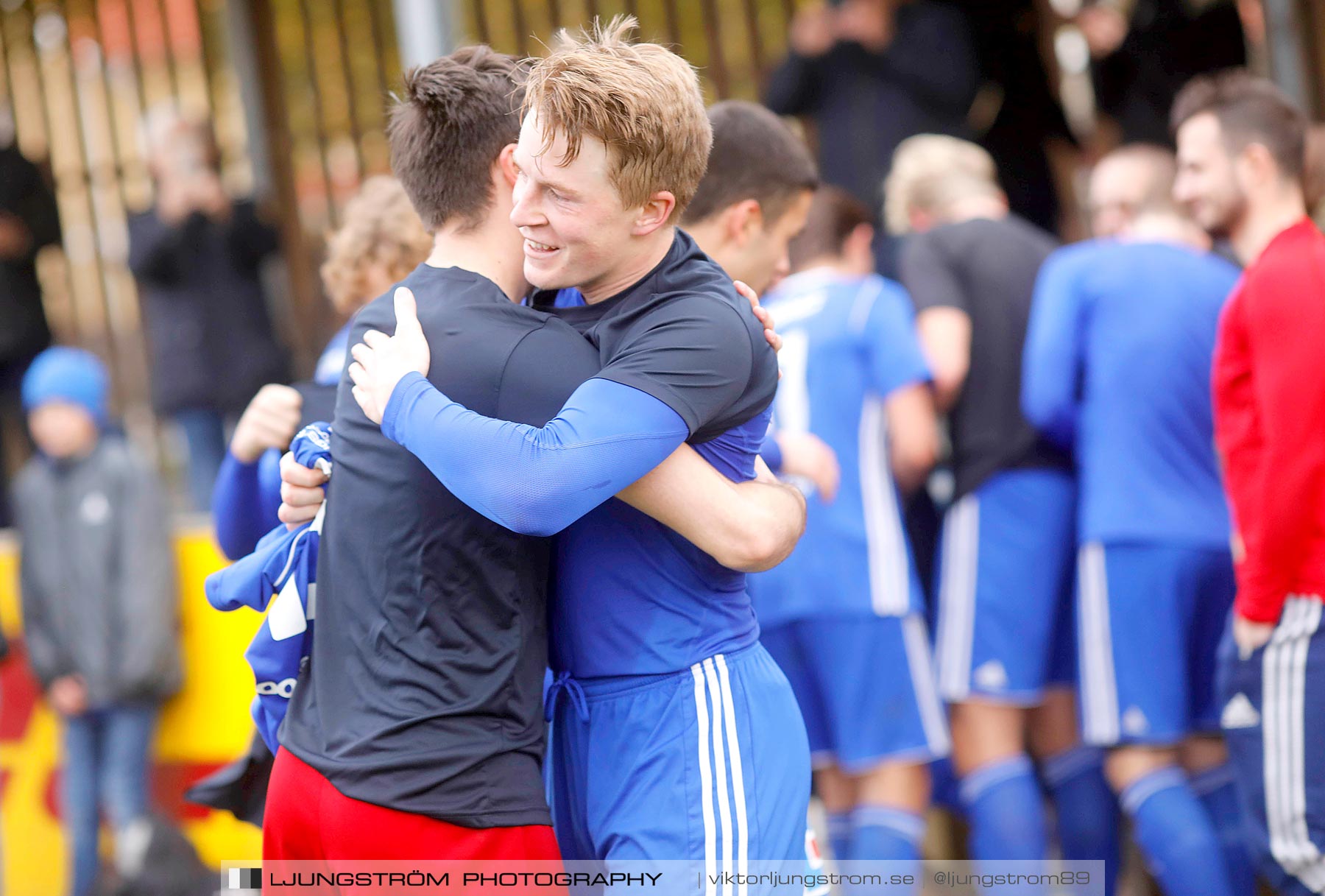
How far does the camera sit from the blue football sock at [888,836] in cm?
379

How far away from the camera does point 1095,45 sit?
583 cm

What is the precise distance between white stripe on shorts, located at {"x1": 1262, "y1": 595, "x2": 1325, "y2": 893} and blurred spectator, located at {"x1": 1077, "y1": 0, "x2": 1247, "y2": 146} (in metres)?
3.33

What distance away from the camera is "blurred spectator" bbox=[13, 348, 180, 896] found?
5121 mm

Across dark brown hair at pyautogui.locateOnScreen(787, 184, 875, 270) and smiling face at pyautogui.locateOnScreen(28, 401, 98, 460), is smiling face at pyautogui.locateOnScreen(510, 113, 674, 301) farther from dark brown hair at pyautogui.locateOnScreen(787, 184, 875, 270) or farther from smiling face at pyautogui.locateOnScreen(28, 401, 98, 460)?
smiling face at pyautogui.locateOnScreen(28, 401, 98, 460)

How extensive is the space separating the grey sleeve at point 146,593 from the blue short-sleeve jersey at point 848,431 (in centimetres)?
254

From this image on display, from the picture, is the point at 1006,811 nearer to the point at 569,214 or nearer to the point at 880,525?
the point at 880,525

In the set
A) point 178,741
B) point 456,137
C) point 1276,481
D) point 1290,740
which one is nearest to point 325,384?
point 456,137

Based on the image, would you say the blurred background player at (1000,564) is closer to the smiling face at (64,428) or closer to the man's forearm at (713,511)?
the man's forearm at (713,511)

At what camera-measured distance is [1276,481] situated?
2941mm

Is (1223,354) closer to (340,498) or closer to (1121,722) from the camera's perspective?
(1121,722)

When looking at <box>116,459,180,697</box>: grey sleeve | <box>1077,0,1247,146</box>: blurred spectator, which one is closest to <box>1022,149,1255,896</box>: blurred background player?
<box>1077,0,1247,146</box>: blurred spectator

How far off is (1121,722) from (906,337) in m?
1.25

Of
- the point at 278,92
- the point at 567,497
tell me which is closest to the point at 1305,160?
the point at 567,497

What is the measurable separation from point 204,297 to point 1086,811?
15.4 feet
